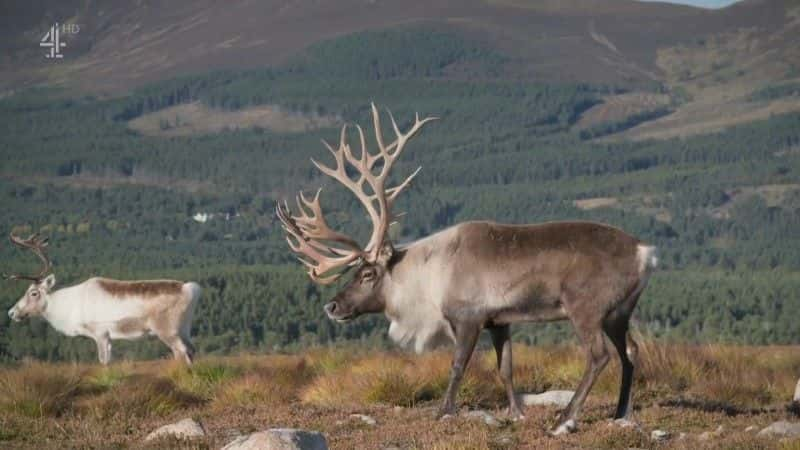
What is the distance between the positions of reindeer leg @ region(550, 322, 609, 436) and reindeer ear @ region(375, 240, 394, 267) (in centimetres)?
276

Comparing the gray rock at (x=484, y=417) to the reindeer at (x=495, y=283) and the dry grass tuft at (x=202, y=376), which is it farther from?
the dry grass tuft at (x=202, y=376)

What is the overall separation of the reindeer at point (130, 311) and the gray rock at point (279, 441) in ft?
44.2

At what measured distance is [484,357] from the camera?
19344 millimetres

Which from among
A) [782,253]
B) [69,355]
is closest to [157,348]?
[69,355]

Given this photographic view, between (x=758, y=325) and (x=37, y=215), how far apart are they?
115 meters

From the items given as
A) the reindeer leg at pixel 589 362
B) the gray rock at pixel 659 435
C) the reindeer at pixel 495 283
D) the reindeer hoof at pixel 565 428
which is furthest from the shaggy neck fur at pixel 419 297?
the gray rock at pixel 659 435

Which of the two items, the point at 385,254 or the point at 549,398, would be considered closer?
the point at 549,398

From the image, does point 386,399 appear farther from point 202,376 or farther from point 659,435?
point 659,435

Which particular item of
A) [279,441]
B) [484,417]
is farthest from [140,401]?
[279,441]

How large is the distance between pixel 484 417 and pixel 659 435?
6.23 ft

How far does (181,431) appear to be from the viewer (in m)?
14.0

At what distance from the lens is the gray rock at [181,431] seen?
45.3ft

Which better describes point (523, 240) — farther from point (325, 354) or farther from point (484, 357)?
→ point (325, 354)

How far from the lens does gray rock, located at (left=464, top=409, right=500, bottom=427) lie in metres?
14.7
